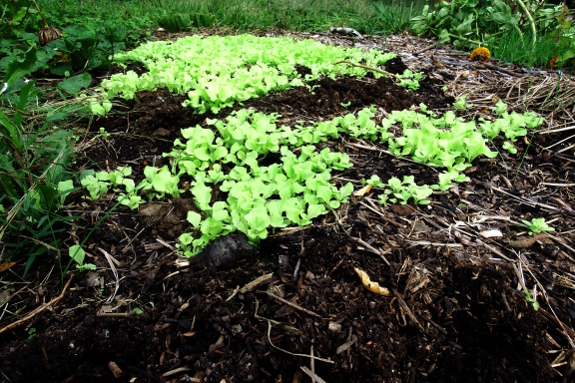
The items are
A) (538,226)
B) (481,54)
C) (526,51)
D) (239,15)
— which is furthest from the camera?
(239,15)

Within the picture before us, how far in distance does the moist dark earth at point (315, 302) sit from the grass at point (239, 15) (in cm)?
523

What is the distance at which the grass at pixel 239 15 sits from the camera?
6.61 metres

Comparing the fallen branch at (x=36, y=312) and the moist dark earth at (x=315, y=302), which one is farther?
the fallen branch at (x=36, y=312)

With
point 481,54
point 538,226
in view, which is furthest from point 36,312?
point 481,54

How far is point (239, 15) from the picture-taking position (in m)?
7.35

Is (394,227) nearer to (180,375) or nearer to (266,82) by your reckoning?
(180,375)

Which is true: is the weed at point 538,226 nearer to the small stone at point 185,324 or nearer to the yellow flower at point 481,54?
the small stone at point 185,324

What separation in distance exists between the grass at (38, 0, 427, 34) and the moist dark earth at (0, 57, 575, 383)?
17.2 feet

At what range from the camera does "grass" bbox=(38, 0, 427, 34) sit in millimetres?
6609

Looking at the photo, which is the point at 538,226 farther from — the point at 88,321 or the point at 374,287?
the point at 88,321

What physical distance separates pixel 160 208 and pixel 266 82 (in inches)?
67.4

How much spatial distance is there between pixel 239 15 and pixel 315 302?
282 inches

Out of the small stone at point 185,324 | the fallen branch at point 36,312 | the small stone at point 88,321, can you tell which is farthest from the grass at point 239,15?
the small stone at point 185,324

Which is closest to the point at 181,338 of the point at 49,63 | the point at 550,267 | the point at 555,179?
the point at 550,267
